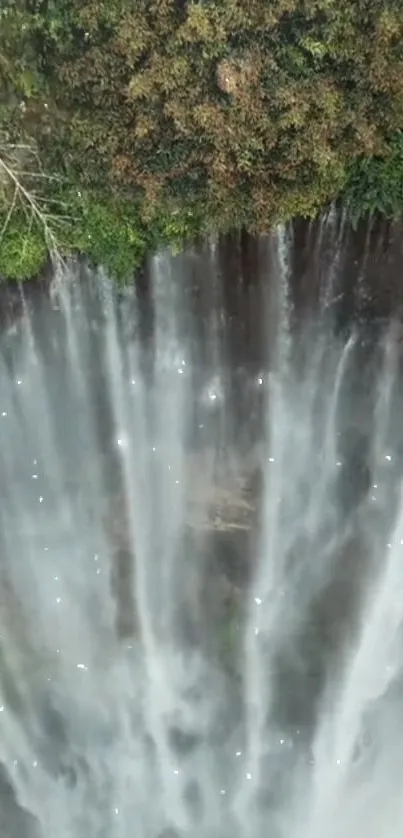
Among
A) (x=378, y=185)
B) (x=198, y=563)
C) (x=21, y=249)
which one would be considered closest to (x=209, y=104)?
(x=378, y=185)

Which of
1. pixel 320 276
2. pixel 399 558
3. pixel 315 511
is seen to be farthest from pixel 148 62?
pixel 399 558

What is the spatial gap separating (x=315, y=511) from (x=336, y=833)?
2.96 m

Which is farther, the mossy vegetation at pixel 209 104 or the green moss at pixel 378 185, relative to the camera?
the green moss at pixel 378 185

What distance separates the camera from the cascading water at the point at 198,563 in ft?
15.7

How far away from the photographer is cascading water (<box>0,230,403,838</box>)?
4793 mm

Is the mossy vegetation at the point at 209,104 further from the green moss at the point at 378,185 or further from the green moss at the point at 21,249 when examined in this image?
the green moss at the point at 21,249

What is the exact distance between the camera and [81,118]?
3.79m

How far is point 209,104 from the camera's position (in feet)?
11.5

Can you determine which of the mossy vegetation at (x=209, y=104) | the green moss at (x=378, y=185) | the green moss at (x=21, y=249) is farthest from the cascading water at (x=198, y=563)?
the mossy vegetation at (x=209, y=104)

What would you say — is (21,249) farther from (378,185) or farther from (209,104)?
(378,185)

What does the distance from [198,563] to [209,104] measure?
3279mm

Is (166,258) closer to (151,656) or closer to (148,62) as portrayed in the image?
(148,62)

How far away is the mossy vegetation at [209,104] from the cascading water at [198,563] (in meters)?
0.59

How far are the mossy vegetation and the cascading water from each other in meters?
0.59
